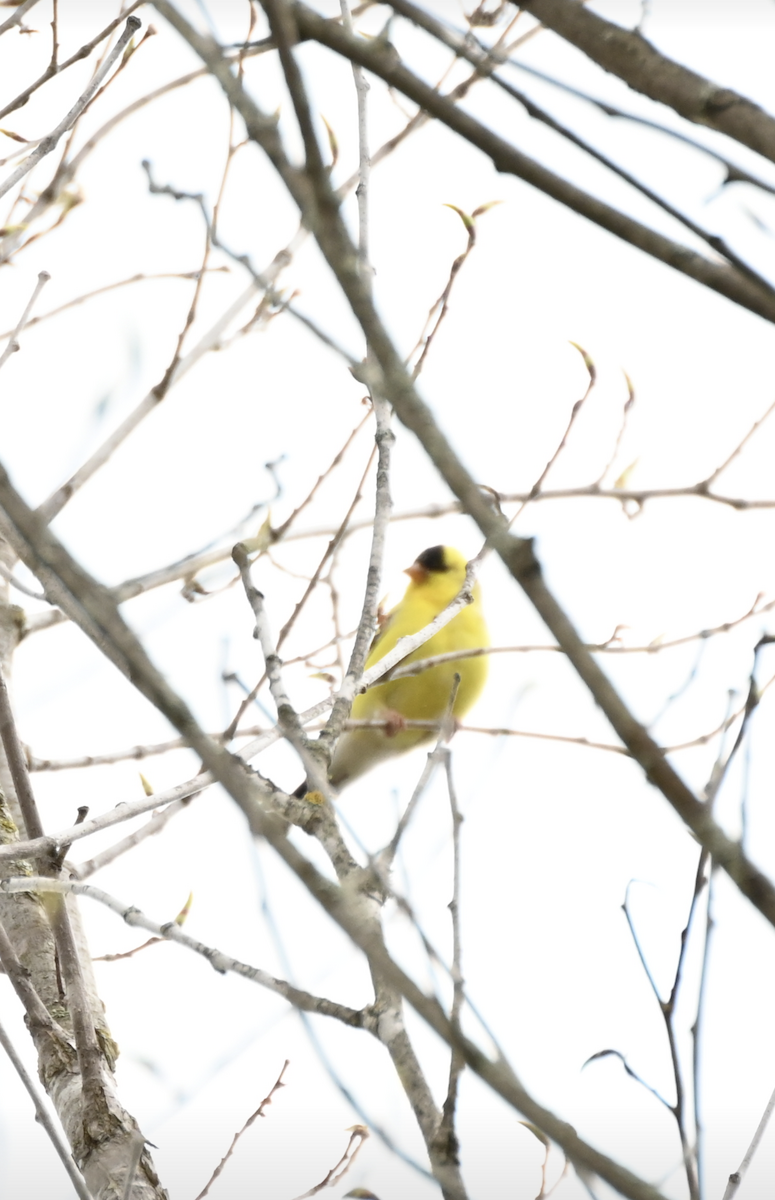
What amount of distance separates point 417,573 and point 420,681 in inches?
27.7

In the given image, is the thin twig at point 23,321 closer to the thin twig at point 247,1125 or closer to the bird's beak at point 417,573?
the thin twig at point 247,1125

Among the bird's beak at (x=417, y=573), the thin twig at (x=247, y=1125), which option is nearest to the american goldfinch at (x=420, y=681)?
the bird's beak at (x=417, y=573)

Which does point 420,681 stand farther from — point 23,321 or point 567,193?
point 567,193

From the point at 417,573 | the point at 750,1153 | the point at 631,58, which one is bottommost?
the point at 750,1153

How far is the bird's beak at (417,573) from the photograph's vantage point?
4.59 m

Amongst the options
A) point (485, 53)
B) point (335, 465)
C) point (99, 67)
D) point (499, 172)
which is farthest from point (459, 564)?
point (499, 172)

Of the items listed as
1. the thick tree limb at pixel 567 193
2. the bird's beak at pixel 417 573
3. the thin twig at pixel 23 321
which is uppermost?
the bird's beak at pixel 417 573

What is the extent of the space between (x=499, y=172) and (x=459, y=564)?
4.04 m

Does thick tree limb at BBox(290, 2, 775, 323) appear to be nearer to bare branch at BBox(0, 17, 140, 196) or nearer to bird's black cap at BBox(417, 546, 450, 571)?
bare branch at BBox(0, 17, 140, 196)

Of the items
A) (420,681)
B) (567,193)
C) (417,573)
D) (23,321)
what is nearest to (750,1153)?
(567,193)

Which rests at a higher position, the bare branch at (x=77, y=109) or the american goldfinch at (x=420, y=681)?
the american goldfinch at (x=420, y=681)

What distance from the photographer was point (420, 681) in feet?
13.2

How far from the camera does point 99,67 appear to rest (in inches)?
73.7

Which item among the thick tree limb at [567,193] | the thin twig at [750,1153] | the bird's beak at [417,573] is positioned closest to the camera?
the thick tree limb at [567,193]
